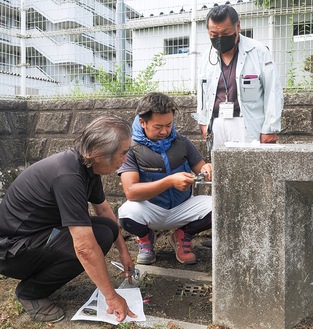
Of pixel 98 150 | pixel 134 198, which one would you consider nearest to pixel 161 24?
pixel 134 198

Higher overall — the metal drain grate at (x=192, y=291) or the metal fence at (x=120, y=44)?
the metal fence at (x=120, y=44)

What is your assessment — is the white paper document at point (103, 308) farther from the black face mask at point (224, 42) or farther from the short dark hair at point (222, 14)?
the short dark hair at point (222, 14)

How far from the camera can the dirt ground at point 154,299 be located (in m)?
2.21

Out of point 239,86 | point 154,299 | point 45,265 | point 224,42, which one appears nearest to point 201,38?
point 224,42

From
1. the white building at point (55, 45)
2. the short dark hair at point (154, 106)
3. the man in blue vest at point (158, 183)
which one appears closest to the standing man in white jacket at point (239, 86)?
the man in blue vest at point (158, 183)

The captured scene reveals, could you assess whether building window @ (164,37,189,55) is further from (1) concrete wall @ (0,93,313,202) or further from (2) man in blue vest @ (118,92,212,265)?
(2) man in blue vest @ (118,92,212,265)

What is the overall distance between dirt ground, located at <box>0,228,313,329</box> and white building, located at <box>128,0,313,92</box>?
2081mm

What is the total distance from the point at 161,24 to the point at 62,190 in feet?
9.45

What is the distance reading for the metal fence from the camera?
396 cm

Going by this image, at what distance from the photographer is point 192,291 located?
258cm

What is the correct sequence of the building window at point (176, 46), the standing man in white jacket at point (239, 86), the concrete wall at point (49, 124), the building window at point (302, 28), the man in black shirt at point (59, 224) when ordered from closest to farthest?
the man in black shirt at point (59, 224)
the standing man in white jacket at point (239, 86)
the building window at point (302, 28)
the concrete wall at point (49, 124)
the building window at point (176, 46)

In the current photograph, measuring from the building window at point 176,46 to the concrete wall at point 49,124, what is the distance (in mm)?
664

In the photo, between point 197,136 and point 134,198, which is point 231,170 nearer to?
point 134,198

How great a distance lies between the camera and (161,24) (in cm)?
438
